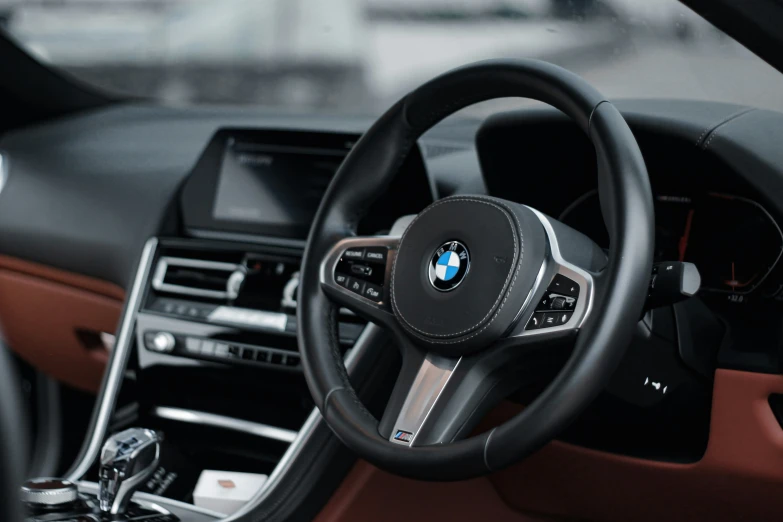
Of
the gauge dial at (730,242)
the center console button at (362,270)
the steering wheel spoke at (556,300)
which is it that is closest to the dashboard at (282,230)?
the gauge dial at (730,242)

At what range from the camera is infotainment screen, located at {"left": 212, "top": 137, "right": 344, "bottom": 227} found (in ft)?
5.87

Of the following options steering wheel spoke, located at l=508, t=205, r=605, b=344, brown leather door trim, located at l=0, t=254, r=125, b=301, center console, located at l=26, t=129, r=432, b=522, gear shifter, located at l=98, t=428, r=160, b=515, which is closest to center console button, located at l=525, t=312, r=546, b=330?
steering wheel spoke, located at l=508, t=205, r=605, b=344

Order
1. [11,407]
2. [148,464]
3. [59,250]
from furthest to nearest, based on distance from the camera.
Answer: [59,250] < [148,464] < [11,407]

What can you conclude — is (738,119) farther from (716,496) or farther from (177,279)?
(177,279)

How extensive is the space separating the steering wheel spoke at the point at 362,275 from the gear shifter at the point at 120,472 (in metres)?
0.38

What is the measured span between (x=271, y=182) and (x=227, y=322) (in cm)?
29

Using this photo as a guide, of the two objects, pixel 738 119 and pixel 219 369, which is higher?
pixel 738 119

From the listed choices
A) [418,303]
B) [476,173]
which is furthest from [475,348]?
[476,173]

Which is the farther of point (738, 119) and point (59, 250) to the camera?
point (59, 250)

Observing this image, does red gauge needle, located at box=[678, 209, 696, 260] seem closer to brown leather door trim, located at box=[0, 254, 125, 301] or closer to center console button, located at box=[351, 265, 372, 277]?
center console button, located at box=[351, 265, 372, 277]

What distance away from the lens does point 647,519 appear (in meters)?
1.46

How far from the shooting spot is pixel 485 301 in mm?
1082

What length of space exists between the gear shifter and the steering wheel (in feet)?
1.04

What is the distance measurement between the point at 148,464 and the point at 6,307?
1.14 meters
